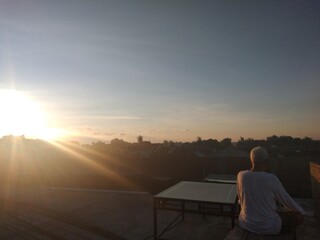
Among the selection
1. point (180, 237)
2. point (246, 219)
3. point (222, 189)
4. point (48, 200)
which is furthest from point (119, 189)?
point (246, 219)

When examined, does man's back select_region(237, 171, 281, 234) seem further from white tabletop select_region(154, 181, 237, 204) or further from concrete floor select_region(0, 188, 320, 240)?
concrete floor select_region(0, 188, 320, 240)

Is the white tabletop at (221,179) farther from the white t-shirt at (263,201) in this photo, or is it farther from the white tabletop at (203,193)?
the white t-shirt at (263,201)

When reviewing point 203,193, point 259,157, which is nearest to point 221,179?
point 203,193

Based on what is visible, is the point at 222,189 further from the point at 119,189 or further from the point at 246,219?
the point at 119,189

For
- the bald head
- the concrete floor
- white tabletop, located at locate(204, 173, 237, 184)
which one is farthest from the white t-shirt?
white tabletop, located at locate(204, 173, 237, 184)

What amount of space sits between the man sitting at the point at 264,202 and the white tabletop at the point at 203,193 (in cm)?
136

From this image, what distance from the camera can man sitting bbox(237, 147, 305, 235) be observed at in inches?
139

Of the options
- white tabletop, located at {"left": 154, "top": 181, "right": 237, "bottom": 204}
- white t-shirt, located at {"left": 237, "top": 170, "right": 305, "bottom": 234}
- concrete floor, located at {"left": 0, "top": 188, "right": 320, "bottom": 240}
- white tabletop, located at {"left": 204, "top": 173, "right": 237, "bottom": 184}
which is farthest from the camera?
white tabletop, located at {"left": 204, "top": 173, "right": 237, "bottom": 184}

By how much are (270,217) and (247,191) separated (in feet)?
1.30

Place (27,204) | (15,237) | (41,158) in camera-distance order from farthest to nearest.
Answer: (41,158)
(27,204)
(15,237)

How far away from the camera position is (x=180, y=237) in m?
6.70

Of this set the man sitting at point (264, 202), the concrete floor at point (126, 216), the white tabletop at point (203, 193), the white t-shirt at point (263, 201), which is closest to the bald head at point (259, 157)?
the man sitting at point (264, 202)

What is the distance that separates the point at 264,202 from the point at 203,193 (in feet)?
8.20

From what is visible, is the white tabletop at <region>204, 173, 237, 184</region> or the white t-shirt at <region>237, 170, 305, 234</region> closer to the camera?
the white t-shirt at <region>237, 170, 305, 234</region>
